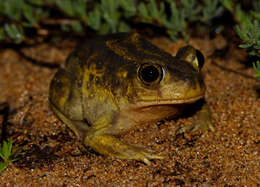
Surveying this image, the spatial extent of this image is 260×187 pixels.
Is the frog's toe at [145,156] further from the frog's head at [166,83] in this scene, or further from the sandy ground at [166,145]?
the frog's head at [166,83]

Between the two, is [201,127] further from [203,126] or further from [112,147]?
[112,147]

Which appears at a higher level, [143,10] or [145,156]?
[143,10]

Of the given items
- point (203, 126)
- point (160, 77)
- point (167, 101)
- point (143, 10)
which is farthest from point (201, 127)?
point (143, 10)

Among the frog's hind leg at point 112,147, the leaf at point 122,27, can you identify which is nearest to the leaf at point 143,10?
the leaf at point 122,27

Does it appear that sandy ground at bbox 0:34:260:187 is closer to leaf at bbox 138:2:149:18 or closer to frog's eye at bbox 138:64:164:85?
frog's eye at bbox 138:64:164:85

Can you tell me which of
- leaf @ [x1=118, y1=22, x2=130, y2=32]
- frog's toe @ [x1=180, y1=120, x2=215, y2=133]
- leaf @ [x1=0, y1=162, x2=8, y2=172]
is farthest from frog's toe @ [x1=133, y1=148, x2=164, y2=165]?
leaf @ [x1=118, y1=22, x2=130, y2=32]

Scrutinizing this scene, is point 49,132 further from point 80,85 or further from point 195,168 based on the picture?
point 195,168

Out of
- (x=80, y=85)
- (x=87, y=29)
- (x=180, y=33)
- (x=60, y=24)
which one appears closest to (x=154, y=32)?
(x=180, y=33)
